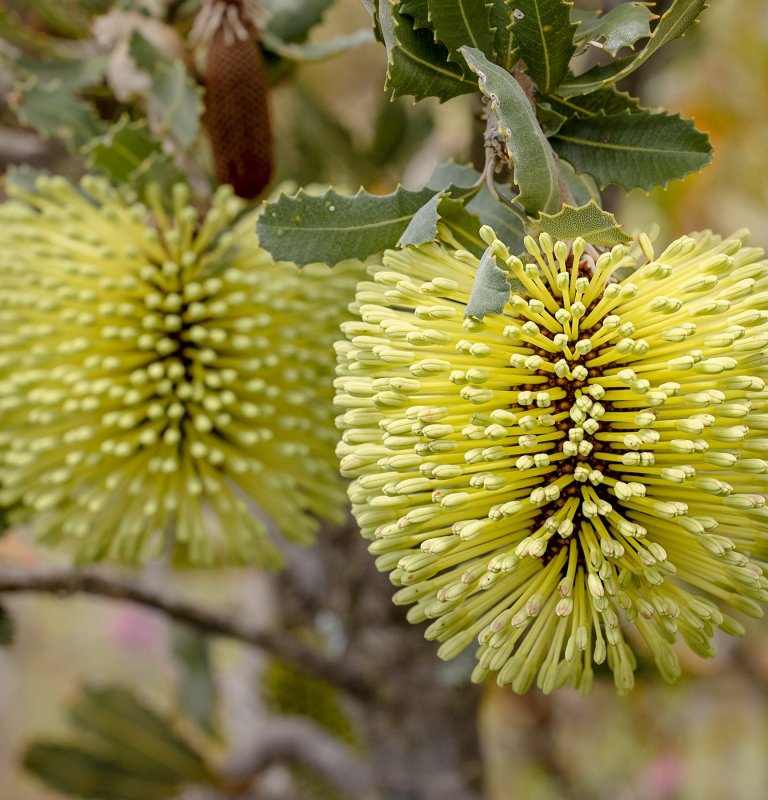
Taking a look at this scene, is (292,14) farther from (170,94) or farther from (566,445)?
(566,445)

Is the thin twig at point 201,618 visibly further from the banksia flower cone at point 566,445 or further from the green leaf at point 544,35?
the green leaf at point 544,35

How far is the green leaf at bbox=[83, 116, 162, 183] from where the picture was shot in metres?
0.56

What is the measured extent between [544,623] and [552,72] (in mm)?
257

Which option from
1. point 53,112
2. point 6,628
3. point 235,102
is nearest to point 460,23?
point 235,102

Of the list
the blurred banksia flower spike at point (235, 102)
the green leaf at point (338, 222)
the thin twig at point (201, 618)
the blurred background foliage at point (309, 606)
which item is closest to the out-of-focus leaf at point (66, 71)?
the blurred background foliage at point (309, 606)

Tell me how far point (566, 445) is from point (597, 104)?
0.18m

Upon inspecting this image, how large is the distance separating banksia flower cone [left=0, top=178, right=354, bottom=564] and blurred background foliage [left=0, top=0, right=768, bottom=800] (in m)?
0.06

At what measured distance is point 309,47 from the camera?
661 millimetres

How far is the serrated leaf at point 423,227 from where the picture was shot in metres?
0.37

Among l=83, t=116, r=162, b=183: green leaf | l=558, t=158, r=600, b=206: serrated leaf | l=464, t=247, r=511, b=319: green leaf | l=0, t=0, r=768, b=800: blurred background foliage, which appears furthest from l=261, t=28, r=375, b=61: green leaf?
l=464, t=247, r=511, b=319: green leaf

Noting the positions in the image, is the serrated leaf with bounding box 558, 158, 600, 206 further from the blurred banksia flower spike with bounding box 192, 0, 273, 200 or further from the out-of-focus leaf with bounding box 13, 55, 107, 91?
the out-of-focus leaf with bounding box 13, 55, 107, 91

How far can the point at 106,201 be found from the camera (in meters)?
0.55

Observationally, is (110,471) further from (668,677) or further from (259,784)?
(259,784)

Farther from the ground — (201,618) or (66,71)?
(66,71)
